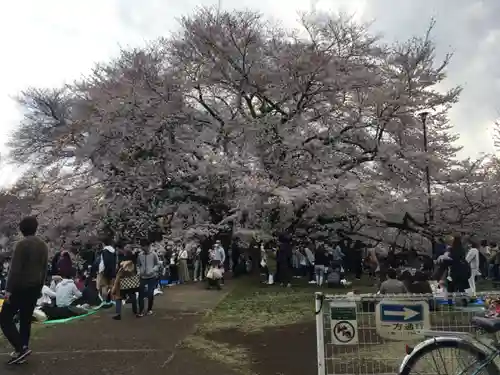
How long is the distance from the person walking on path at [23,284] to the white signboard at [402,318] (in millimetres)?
3964

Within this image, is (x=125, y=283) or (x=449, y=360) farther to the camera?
(x=125, y=283)

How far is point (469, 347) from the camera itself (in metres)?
4.10

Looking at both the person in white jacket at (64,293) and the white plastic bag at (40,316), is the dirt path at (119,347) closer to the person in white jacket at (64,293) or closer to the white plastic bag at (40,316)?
the person in white jacket at (64,293)

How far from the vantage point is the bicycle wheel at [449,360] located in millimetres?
4047

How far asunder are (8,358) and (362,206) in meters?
13.1

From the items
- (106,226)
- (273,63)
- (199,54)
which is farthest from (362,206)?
(106,226)

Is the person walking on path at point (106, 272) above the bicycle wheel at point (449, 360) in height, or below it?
above

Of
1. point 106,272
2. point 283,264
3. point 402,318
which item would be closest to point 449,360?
point 402,318

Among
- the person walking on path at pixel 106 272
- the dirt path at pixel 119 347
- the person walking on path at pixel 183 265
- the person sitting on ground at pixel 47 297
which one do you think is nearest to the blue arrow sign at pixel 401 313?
the dirt path at pixel 119 347

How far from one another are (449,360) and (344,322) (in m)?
0.95

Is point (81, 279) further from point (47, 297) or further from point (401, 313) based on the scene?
point (401, 313)

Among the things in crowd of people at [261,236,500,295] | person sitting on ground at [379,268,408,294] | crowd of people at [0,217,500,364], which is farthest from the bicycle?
crowd of people at [261,236,500,295]

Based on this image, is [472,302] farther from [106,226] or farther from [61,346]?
[106,226]

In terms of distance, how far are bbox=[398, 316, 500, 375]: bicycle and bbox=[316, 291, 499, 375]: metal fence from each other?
258 mm
